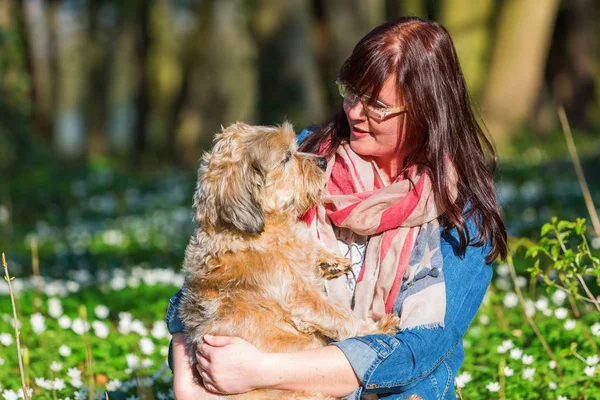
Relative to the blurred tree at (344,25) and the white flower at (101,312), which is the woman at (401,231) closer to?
the white flower at (101,312)

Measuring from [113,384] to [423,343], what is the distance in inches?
90.4

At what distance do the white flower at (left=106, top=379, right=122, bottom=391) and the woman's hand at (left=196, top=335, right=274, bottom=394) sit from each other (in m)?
1.55

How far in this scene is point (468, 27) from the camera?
1948 cm

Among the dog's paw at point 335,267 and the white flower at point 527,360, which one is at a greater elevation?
the dog's paw at point 335,267

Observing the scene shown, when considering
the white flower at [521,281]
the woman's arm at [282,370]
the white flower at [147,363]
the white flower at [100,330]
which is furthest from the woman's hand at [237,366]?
the white flower at [521,281]

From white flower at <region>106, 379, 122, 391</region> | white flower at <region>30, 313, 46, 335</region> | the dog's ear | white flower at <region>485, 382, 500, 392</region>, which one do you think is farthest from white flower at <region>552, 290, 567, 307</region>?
white flower at <region>30, 313, 46, 335</region>

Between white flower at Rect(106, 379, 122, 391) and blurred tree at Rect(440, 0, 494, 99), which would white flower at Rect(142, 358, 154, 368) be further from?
blurred tree at Rect(440, 0, 494, 99)

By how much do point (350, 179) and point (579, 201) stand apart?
7.11 metres

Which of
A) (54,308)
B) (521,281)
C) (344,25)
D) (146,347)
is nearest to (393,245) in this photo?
(146,347)

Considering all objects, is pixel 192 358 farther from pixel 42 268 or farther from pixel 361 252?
pixel 42 268

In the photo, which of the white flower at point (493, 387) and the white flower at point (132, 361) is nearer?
the white flower at point (493, 387)

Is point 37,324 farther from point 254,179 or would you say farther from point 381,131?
point 381,131

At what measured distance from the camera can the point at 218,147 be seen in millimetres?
4410

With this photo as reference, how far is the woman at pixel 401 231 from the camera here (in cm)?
374
